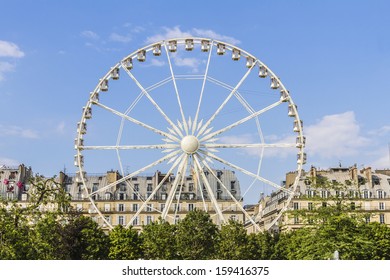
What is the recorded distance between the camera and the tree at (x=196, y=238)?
5055 cm

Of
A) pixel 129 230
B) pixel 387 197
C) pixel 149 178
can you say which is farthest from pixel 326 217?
pixel 149 178

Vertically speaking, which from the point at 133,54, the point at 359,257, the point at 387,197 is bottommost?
the point at 359,257

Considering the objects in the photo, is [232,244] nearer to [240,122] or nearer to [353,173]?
[240,122]

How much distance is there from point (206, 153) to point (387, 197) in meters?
37.6

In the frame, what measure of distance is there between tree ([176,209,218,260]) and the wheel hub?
1019cm

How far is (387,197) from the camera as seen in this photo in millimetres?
75000

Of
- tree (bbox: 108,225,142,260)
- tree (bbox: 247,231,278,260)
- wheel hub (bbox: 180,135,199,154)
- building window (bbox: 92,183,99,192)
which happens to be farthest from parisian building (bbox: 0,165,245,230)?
wheel hub (bbox: 180,135,199,154)

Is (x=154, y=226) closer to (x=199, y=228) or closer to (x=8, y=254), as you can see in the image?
(x=199, y=228)

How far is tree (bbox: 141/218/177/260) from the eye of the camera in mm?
50219

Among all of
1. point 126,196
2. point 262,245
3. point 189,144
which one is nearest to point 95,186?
point 126,196

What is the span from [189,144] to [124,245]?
1277 cm

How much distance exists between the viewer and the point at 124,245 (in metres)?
52.0

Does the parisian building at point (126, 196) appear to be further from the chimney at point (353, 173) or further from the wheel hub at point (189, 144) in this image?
the wheel hub at point (189, 144)

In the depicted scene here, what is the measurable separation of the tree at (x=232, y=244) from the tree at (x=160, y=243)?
3.47 meters
